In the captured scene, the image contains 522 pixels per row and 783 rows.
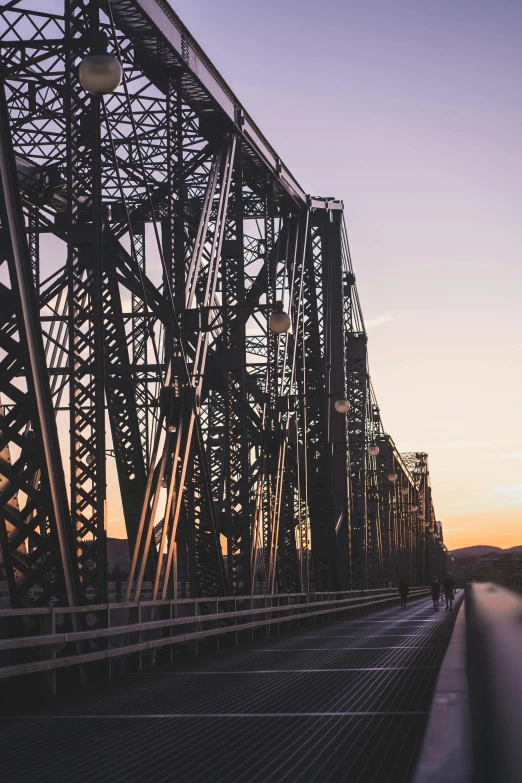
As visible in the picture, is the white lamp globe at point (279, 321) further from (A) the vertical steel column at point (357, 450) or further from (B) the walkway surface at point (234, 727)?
(A) the vertical steel column at point (357, 450)

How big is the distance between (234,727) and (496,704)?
5997mm

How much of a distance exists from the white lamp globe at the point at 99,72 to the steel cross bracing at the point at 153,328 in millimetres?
1124

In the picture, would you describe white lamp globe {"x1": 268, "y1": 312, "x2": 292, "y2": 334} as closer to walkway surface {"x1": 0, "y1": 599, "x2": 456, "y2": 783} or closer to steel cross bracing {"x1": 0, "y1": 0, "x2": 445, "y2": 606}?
steel cross bracing {"x1": 0, "y1": 0, "x2": 445, "y2": 606}

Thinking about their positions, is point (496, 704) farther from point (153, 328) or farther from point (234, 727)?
point (153, 328)

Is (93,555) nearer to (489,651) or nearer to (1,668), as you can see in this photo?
(1,668)

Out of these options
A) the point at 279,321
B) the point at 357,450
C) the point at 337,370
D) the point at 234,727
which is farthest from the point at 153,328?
the point at 357,450

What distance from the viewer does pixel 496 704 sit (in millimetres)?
3582

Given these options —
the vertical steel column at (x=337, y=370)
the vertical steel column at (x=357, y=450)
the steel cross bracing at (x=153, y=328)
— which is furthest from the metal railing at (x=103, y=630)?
the vertical steel column at (x=357, y=450)

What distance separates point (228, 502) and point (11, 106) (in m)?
9.14

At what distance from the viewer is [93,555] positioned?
16328 millimetres

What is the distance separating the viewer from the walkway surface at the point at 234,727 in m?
7.19

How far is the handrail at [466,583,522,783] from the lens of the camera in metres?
2.92

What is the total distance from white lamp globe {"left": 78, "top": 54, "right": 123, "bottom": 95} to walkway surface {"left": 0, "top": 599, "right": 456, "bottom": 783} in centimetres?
616

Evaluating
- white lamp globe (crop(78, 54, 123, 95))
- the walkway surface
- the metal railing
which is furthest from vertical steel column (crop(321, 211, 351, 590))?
white lamp globe (crop(78, 54, 123, 95))
